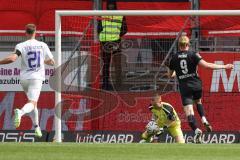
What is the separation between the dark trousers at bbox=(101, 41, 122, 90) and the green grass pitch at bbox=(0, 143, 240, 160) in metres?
4.82

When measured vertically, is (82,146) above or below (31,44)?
below

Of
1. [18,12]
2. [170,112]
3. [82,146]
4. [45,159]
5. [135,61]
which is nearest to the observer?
[45,159]

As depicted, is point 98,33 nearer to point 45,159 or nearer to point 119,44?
point 119,44

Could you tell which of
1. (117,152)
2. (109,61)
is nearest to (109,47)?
(109,61)

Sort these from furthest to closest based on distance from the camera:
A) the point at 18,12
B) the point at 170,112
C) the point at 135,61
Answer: the point at 18,12 < the point at 135,61 < the point at 170,112

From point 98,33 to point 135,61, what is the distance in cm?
105

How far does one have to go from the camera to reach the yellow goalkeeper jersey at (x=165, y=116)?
16.6 metres

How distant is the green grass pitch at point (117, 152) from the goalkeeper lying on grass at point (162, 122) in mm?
3711

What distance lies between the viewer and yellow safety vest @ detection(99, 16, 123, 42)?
17391mm

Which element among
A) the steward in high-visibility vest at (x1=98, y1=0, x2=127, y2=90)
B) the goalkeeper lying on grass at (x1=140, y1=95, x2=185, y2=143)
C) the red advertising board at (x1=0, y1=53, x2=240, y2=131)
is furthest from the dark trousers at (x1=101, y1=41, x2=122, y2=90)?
the goalkeeper lying on grass at (x1=140, y1=95, x2=185, y2=143)

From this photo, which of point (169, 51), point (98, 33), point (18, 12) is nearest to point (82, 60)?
point (98, 33)

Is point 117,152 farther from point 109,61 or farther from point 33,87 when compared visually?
point 109,61

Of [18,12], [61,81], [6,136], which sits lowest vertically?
[6,136]

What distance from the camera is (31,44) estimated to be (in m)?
15.4
